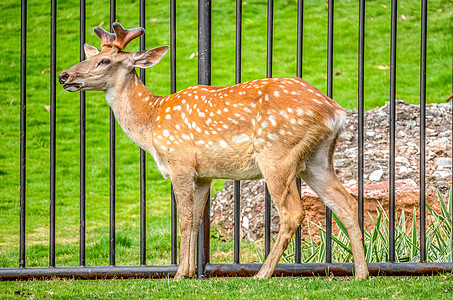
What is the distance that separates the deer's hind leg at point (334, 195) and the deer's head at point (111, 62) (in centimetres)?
143

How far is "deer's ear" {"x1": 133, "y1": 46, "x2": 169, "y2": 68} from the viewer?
17.2 ft

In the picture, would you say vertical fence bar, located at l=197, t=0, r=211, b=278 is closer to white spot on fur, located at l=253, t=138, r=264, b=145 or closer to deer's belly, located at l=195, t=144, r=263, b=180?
deer's belly, located at l=195, t=144, r=263, b=180

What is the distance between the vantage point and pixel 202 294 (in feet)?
14.1

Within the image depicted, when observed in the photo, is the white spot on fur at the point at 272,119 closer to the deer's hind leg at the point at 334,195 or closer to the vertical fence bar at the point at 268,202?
the deer's hind leg at the point at 334,195

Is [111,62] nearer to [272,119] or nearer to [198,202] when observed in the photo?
[198,202]

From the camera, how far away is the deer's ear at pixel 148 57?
17.2 feet

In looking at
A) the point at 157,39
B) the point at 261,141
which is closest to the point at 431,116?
the point at 261,141

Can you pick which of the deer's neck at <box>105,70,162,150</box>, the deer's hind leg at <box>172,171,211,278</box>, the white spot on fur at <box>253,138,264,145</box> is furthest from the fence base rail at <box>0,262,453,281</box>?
the white spot on fur at <box>253,138,264,145</box>

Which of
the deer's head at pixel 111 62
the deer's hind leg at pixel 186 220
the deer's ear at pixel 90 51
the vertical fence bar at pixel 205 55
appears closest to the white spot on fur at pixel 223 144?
the deer's hind leg at pixel 186 220

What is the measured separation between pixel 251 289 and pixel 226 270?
0.99 metres

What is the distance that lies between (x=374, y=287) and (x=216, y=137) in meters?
1.51

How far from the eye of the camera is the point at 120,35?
207 inches

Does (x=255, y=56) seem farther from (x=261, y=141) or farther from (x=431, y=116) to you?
(x=261, y=141)

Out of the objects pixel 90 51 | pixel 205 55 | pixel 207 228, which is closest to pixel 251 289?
pixel 207 228
